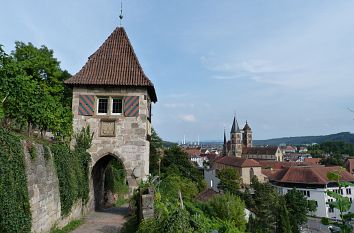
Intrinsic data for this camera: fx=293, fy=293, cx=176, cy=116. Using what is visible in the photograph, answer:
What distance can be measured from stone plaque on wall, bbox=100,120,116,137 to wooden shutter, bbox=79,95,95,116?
2.66ft

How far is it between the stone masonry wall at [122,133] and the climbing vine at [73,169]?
47 centimetres

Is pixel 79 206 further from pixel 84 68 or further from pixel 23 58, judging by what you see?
pixel 23 58

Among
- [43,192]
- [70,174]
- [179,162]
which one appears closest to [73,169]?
[70,174]

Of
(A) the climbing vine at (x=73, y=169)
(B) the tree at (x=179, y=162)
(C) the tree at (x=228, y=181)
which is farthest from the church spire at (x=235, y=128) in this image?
(A) the climbing vine at (x=73, y=169)

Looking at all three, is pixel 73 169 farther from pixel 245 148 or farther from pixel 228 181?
pixel 245 148

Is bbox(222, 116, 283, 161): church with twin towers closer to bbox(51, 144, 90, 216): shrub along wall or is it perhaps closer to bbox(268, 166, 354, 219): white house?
bbox(268, 166, 354, 219): white house

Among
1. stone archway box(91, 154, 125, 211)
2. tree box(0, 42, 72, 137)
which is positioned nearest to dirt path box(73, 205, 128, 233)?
stone archway box(91, 154, 125, 211)

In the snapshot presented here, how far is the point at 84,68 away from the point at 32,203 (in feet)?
30.4

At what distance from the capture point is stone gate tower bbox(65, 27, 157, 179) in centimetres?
1491

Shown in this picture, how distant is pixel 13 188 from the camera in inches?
272

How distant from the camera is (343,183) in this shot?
91.2 inches

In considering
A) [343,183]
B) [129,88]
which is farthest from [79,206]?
[343,183]

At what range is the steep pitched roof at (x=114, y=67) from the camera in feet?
49.5

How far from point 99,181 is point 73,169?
5.95 metres
